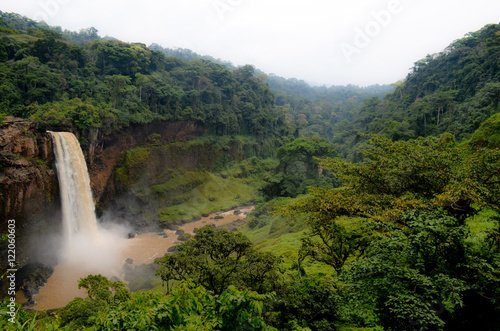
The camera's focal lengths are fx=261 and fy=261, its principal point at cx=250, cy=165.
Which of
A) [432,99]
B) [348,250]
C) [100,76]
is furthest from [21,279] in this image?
[432,99]

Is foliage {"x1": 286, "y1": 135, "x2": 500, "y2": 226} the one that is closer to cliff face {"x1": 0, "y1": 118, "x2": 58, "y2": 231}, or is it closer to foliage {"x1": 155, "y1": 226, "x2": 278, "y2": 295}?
foliage {"x1": 155, "y1": 226, "x2": 278, "y2": 295}

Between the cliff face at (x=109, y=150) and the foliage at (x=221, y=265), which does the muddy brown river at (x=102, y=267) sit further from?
the foliage at (x=221, y=265)

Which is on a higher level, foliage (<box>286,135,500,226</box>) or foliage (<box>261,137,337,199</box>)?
foliage (<box>286,135,500,226</box>)

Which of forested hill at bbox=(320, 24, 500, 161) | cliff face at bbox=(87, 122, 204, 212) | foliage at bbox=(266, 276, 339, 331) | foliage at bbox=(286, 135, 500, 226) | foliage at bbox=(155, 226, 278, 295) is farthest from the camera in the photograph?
Result: forested hill at bbox=(320, 24, 500, 161)

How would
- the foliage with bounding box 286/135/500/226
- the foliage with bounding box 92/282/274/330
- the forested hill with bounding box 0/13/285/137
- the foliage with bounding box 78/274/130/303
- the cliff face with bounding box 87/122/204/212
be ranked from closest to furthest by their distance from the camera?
the foliage with bounding box 92/282/274/330
the foliage with bounding box 286/135/500/226
the foliage with bounding box 78/274/130/303
the forested hill with bounding box 0/13/285/137
the cliff face with bounding box 87/122/204/212

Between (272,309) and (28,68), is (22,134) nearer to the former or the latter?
(28,68)

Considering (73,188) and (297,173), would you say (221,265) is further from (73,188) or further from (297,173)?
(297,173)

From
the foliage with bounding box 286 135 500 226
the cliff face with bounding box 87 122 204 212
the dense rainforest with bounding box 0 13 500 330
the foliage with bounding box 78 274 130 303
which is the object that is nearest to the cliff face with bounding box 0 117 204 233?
the cliff face with bounding box 87 122 204 212

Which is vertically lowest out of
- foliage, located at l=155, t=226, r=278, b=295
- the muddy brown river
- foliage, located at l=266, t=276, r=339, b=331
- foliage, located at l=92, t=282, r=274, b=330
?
the muddy brown river
